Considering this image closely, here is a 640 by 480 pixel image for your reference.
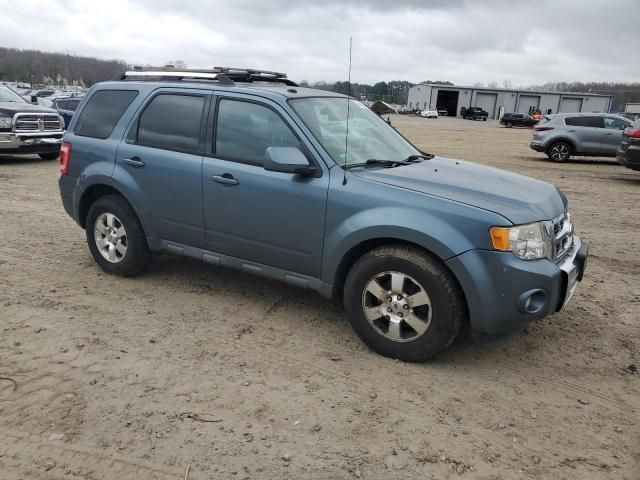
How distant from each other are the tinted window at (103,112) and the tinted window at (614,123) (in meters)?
15.4

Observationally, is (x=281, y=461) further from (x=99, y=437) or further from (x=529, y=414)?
(x=529, y=414)

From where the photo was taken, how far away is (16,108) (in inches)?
500

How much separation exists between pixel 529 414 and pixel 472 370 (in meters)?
0.56

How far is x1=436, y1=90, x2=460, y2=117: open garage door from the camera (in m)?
88.7

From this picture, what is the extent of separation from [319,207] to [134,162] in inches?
77.1

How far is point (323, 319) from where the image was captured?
15.0 ft

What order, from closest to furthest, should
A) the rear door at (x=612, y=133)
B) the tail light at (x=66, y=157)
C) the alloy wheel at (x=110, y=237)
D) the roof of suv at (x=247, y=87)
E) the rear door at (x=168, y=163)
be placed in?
the roof of suv at (x=247, y=87)
the rear door at (x=168, y=163)
the alloy wheel at (x=110, y=237)
the tail light at (x=66, y=157)
the rear door at (x=612, y=133)

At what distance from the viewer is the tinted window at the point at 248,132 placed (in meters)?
4.27

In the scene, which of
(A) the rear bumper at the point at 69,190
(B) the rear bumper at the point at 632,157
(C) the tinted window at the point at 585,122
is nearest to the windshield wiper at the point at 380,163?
(A) the rear bumper at the point at 69,190

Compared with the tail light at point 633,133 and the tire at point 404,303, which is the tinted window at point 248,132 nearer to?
the tire at point 404,303

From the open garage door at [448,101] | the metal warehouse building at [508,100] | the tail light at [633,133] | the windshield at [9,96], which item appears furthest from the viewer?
the open garage door at [448,101]

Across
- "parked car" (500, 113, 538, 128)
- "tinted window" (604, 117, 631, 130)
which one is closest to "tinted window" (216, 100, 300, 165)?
"tinted window" (604, 117, 631, 130)

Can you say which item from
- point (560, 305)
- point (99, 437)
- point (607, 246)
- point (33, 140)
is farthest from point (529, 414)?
point (33, 140)

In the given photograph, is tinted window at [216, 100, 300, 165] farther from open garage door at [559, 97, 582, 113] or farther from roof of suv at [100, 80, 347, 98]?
open garage door at [559, 97, 582, 113]
